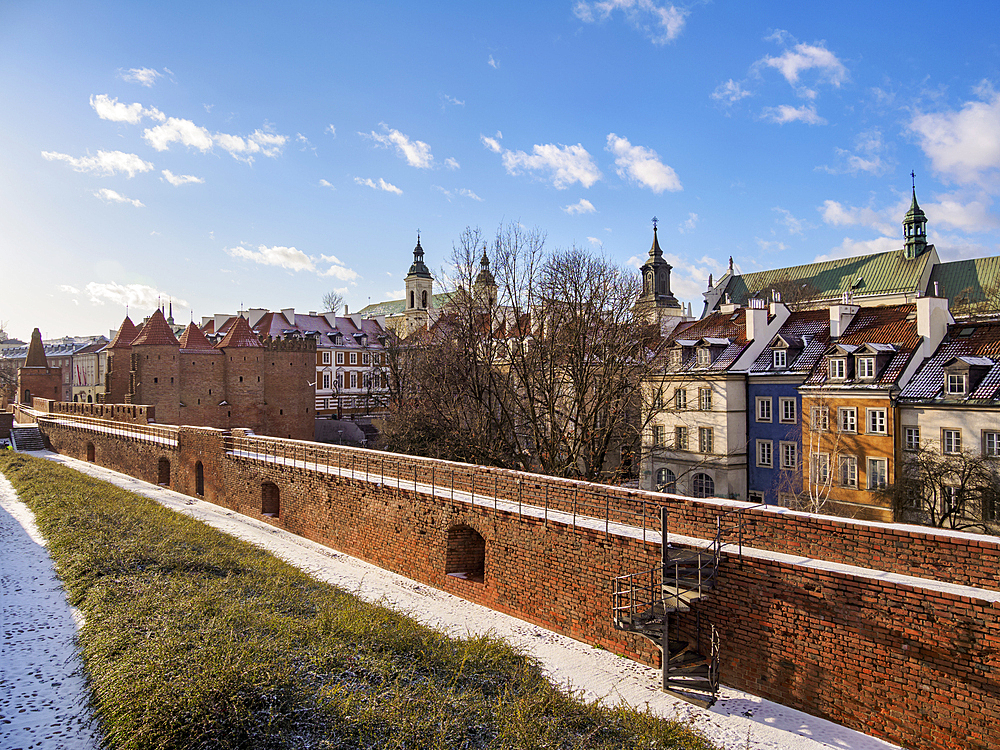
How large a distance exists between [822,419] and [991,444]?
4.55m

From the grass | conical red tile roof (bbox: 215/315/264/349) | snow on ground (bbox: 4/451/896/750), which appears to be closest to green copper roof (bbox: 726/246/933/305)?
conical red tile roof (bbox: 215/315/264/349)

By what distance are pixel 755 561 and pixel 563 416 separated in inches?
466

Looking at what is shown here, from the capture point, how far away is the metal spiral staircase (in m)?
8.13

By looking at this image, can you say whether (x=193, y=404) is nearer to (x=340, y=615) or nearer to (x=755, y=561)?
(x=340, y=615)

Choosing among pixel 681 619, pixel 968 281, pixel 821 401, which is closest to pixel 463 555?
pixel 681 619

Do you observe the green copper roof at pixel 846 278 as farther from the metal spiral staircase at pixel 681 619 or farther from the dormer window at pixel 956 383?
the metal spiral staircase at pixel 681 619

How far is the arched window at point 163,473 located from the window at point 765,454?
22.0 m

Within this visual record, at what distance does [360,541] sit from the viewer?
14.7m

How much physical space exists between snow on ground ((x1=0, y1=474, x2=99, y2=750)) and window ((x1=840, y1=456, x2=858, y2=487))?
67.5 feet

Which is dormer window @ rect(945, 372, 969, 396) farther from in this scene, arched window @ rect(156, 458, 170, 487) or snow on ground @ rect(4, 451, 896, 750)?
arched window @ rect(156, 458, 170, 487)

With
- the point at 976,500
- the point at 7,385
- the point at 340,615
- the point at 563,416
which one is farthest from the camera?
the point at 7,385

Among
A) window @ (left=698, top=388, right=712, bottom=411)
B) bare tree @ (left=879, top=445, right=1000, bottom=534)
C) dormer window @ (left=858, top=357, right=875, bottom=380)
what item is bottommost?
bare tree @ (left=879, top=445, right=1000, bottom=534)

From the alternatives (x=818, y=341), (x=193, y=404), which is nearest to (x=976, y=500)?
(x=818, y=341)

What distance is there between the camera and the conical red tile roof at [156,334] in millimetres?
33875
